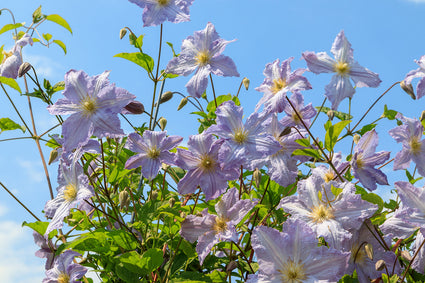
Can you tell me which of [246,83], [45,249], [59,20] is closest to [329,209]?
[246,83]

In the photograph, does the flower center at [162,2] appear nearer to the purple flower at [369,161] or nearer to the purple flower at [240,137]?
the purple flower at [240,137]

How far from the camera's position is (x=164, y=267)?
4.87 feet

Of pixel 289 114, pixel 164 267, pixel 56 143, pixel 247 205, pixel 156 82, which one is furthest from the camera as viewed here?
pixel 56 143

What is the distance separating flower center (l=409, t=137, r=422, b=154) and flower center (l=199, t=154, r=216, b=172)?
614 millimetres

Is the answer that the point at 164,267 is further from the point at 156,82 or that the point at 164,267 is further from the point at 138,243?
the point at 156,82

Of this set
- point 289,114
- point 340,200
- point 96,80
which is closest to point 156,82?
point 96,80

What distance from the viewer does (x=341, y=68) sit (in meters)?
1.51

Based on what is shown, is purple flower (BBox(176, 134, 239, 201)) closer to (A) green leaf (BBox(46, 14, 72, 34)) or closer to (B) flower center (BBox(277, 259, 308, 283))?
(B) flower center (BBox(277, 259, 308, 283))

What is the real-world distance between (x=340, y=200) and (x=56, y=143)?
111 centimetres

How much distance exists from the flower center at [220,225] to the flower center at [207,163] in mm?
136

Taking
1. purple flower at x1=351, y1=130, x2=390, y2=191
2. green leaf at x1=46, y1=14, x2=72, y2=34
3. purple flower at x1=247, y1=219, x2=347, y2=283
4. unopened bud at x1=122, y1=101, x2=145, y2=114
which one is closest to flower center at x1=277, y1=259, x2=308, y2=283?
purple flower at x1=247, y1=219, x2=347, y2=283

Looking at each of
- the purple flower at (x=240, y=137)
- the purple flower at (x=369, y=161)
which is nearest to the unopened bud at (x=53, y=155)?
the purple flower at (x=240, y=137)

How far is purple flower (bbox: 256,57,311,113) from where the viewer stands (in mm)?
1407

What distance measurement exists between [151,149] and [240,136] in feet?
0.96
